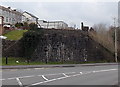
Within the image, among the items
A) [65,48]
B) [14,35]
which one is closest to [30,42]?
[65,48]

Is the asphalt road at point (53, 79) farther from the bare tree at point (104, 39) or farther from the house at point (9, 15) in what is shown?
the house at point (9, 15)

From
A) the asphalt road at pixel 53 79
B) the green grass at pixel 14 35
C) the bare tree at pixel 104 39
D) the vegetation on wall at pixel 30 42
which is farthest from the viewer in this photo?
the bare tree at pixel 104 39

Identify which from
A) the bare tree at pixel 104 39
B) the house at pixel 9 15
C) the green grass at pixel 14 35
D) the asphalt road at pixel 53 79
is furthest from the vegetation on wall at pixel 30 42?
the house at pixel 9 15

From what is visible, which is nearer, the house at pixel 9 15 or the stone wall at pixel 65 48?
the stone wall at pixel 65 48

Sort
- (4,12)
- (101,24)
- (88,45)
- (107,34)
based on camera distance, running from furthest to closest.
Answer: (4,12)
(101,24)
(107,34)
(88,45)

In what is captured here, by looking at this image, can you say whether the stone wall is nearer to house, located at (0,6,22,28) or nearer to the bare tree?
the bare tree

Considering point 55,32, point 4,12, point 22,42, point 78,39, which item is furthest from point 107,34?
point 4,12

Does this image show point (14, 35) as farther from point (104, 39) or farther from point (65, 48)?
point (104, 39)

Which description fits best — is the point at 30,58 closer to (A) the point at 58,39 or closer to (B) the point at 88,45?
(A) the point at 58,39

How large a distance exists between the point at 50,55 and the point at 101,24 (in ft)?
87.8

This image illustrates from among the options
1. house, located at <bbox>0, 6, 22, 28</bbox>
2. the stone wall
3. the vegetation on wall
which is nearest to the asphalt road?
the vegetation on wall

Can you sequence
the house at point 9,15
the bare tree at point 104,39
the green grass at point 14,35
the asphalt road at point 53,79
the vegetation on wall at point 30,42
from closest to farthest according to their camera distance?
1. the asphalt road at point 53,79
2. the vegetation on wall at point 30,42
3. the green grass at point 14,35
4. the bare tree at point 104,39
5. the house at point 9,15

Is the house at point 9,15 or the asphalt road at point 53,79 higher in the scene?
the house at point 9,15

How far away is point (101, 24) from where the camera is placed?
75125mm
